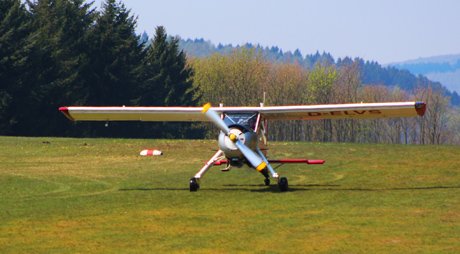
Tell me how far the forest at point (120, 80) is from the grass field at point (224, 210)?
35.8 meters

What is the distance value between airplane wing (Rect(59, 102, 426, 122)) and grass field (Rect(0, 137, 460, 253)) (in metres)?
2.32

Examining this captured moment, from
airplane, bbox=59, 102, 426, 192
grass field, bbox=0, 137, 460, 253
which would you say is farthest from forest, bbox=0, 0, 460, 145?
airplane, bbox=59, 102, 426, 192

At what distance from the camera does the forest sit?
60.5 m

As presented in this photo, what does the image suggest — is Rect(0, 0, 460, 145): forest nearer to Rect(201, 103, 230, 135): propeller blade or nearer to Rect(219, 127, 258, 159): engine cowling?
Rect(201, 103, 230, 135): propeller blade

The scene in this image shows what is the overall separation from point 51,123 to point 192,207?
52.0m

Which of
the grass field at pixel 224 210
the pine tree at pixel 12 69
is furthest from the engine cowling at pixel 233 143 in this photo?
the pine tree at pixel 12 69

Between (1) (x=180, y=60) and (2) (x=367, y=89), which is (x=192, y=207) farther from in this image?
(2) (x=367, y=89)

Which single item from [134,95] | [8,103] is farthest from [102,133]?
[8,103]

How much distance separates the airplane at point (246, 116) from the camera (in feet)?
55.9

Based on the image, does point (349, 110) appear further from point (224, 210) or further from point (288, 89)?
point (288, 89)

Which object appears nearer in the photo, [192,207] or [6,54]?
[192,207]

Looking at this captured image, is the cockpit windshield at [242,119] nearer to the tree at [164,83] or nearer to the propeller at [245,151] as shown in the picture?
the propeller at [245,151]

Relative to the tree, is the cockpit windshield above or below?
below

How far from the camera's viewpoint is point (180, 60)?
83875 millimetres
